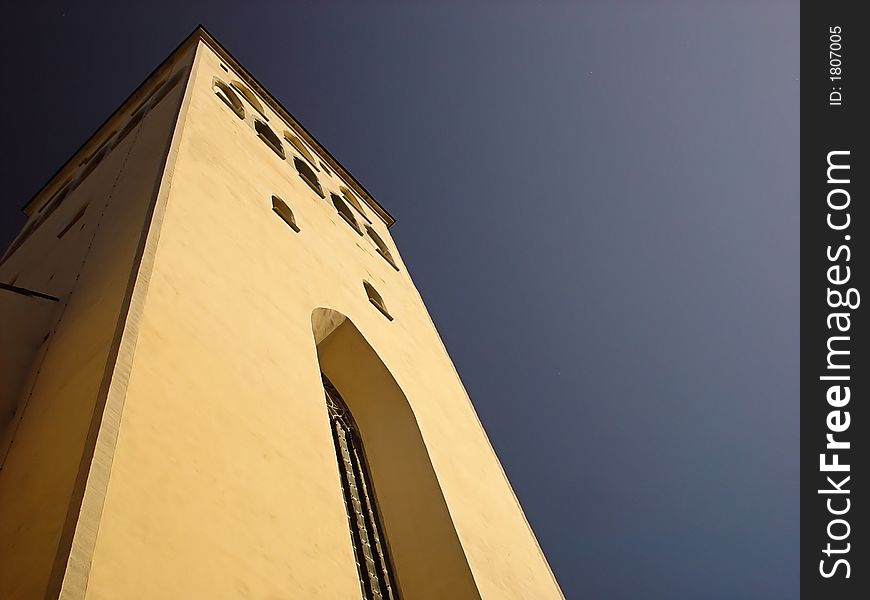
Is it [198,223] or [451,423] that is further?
→ [451,423]

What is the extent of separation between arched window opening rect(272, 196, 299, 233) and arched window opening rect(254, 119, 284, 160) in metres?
2.30

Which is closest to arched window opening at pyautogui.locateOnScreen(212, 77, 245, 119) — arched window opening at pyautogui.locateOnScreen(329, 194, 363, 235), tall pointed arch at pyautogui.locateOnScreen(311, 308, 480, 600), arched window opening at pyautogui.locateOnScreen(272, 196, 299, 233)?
arched window opening at pyautogui.locateOnScreen(329, 194, 363, 235)

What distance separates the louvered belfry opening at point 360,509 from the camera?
203 inches

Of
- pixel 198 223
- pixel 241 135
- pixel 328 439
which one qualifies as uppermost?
pixel 241 135

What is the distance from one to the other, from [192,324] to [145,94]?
368 inches

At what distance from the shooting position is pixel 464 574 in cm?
498

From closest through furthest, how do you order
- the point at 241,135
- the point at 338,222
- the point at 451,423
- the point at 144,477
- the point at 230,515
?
the point at 144,477 → the point at 230,515 → the point at 451,423 → the point at 241,135 → the point at 338,222

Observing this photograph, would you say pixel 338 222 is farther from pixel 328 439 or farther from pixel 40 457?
pixel 40 457

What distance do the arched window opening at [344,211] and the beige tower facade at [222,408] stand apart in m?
1.45

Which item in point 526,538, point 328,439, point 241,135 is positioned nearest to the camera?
point 328,439

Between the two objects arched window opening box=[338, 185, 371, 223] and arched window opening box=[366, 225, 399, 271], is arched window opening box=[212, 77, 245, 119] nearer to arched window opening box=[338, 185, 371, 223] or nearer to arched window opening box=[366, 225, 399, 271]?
arched window opening box=[366, 225, 399, 271]

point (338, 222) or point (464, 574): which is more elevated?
point (338, 222)

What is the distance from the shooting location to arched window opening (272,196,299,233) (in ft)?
23.5

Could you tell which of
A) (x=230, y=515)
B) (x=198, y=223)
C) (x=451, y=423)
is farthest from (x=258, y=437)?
(x=451, y=423)
